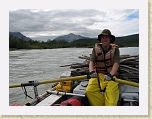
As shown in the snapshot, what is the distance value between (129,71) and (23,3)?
216 centimetres

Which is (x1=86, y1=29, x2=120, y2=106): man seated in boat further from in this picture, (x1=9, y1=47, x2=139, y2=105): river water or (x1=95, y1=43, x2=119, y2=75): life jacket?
(x1=9, y1=47, x2=139, y2=105): river water

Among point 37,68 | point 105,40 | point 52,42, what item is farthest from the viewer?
point 37,68

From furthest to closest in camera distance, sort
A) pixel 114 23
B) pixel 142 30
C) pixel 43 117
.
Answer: pixel 114 23
pixel 142 30
pixel 43 117

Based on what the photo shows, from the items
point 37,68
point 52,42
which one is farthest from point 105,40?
point 37,68

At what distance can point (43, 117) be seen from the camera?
2.59 m

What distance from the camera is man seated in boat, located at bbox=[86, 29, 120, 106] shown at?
3.07 meters

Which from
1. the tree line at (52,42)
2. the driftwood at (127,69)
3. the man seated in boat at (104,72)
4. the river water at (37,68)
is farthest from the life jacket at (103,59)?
the river water at (37,68)

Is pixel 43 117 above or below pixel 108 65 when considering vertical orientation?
below

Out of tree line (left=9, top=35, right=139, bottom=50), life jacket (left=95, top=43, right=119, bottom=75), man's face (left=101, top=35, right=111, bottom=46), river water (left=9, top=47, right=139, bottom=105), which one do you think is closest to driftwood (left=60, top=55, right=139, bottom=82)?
tree line (left=9, top=35, right=139, bottom=50)

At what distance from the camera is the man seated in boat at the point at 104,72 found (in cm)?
307

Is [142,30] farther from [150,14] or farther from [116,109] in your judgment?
[116,109]

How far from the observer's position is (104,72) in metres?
3.38

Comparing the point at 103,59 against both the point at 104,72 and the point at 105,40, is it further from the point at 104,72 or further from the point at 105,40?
the point at 105,40

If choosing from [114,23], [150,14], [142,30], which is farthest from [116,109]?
[114,23]
